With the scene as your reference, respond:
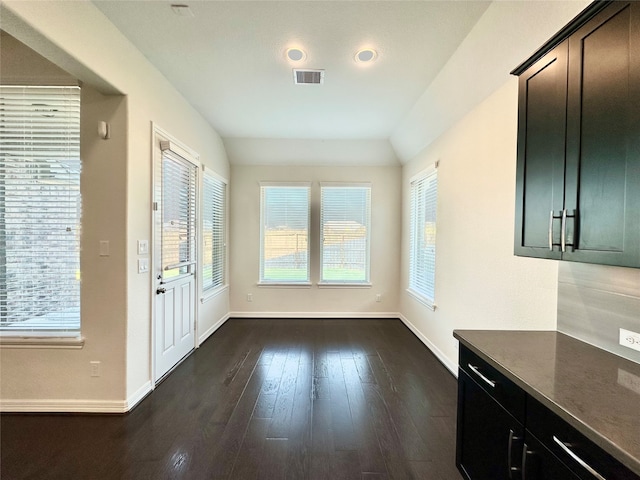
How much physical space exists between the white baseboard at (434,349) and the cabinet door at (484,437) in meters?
1.36

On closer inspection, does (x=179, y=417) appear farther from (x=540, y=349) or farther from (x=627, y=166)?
(x=627, y=166)

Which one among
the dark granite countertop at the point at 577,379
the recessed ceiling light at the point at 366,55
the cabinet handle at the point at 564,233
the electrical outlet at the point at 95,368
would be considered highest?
the recessed ceiling light at the point at 366,55

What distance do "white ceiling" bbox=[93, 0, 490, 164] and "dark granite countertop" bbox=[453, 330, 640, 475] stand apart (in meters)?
2.13

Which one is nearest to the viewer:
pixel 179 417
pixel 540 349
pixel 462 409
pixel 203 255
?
pixel 540 349

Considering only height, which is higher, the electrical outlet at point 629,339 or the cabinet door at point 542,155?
the cabinet door at point 542,155

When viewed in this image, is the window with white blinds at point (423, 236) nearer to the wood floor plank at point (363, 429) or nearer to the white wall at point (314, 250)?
the white wall at point (314, 250)

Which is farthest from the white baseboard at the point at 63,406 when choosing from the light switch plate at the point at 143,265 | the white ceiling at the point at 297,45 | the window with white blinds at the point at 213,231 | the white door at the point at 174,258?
the white ceiling at the point at 297,45

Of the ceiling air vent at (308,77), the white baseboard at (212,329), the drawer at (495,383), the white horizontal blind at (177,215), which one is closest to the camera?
the drawer at (495,383)

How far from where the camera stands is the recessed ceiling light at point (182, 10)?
1.85m

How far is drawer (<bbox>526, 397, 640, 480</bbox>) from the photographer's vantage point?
2.60 feet

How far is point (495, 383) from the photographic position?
1.31m

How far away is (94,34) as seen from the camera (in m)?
1.90

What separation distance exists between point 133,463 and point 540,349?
8.23ft

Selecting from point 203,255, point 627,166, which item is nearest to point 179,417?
point 203,255
